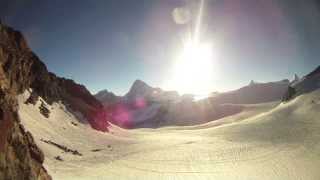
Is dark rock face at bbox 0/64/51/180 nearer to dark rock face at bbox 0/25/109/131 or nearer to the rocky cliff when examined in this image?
the rocky cliff

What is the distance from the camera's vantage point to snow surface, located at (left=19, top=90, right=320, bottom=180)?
2719cm

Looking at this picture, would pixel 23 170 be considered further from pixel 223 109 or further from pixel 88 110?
pixel 223 109

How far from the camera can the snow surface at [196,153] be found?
27188 mm

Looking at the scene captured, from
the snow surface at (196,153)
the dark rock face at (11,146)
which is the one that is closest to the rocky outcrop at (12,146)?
the dark rock face at (11,146)

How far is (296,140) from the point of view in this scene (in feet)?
123

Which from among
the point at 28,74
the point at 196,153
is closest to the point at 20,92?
the point at 28,74

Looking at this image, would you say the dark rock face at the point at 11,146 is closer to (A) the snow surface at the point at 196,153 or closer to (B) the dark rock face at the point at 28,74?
(A) the snow surface at the point at 196,153

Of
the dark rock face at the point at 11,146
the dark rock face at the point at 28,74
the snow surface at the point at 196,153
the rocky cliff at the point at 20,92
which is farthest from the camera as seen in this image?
the dark rock face at the point at 28,74

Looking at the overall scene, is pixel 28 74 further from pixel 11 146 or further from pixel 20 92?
pixel 11 146

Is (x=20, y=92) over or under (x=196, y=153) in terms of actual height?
over

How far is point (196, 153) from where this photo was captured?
118 ft

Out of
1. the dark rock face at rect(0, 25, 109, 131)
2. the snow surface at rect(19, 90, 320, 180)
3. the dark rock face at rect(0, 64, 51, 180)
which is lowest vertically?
the dark rock face at rect(0, 64, 51, 180)

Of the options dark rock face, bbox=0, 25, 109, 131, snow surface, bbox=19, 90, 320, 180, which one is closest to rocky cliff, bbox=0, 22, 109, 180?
dark rock face, bbox=0, 25, 109, 131

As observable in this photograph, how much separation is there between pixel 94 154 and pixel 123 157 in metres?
3.11
